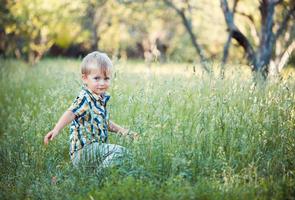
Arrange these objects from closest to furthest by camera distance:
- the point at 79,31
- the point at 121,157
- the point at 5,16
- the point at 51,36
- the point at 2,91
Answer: the point at 121,157
the point at 2,91
the point at 5,16
the point at 51,36
the point at 79,31

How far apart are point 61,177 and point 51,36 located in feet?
53.6

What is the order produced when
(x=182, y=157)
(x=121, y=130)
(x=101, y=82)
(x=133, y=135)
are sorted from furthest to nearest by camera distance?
1. (x=121, y=130)
2. (x=101, y=82)
3. (x=133, y=135)
4. (x=182, y=157)

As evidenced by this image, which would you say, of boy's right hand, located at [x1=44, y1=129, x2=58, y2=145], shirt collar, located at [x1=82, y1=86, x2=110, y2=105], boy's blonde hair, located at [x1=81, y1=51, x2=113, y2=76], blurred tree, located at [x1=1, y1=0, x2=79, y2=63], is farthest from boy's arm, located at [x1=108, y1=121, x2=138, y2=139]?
blurred tree, located at [x1=1, y1=0, x2=79, y2=63]

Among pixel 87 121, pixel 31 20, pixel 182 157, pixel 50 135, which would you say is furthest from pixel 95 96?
pixel 31 20

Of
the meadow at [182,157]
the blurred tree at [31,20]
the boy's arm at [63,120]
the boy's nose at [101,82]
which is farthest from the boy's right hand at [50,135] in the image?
the blurred tree at [31,20]

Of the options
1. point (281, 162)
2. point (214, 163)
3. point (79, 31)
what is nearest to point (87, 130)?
point (214, 163)

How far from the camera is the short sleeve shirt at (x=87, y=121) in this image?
4262mm

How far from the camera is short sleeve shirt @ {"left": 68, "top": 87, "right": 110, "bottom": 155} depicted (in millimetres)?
4262

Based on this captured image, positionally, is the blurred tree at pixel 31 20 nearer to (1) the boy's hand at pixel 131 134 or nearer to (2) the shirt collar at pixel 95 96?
(2) the shirt collar at pixel 95 96

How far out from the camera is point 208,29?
2658 cm

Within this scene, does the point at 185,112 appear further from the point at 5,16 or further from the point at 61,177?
the point at 5,16

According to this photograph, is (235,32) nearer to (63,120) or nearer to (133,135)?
(133,135)

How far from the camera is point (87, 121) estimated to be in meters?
4.32

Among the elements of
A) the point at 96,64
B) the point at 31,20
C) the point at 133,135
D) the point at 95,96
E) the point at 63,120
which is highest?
the point at 31,20
